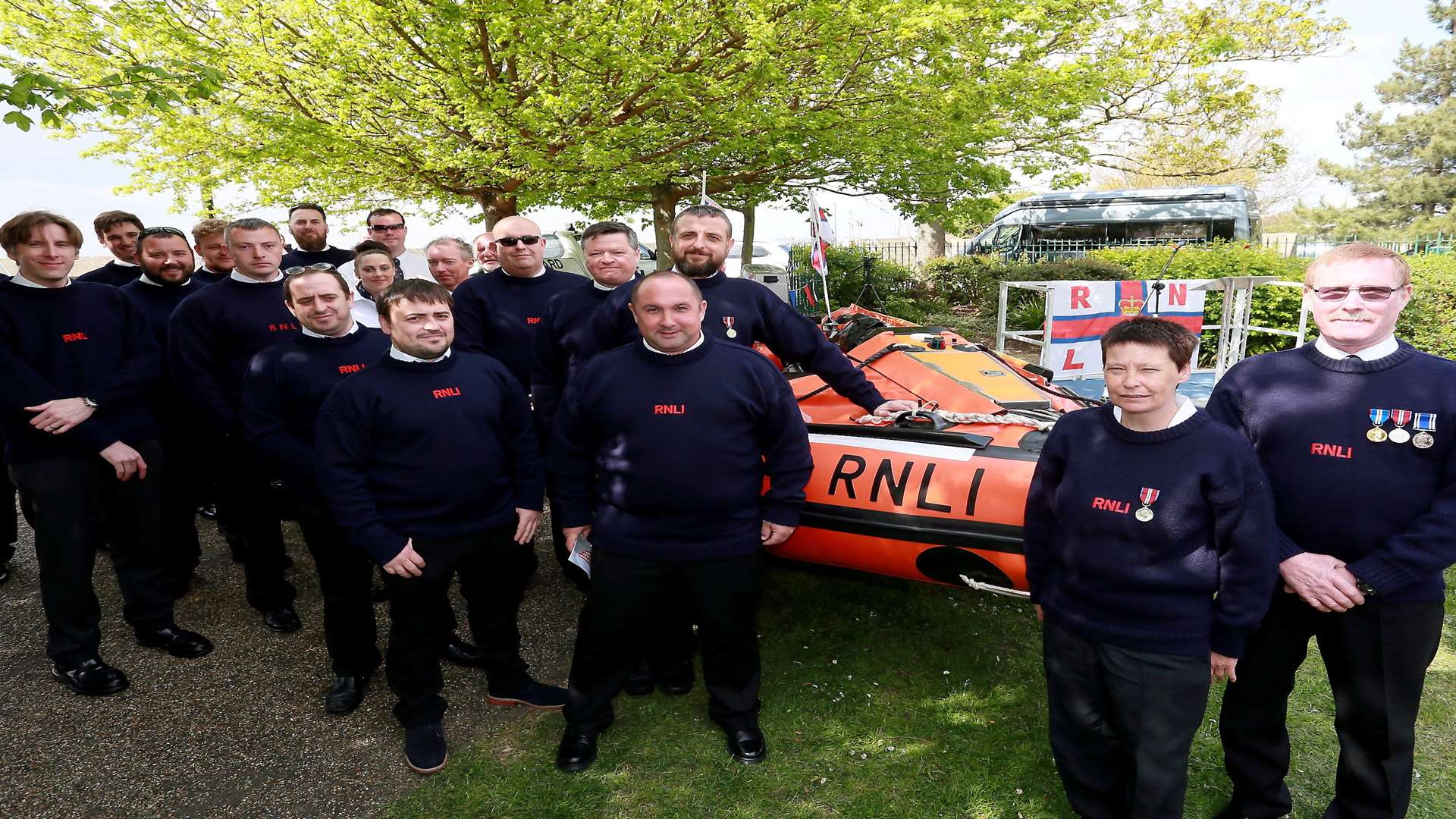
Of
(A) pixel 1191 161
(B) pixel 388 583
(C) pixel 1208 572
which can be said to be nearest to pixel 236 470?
(B) pixel 388 583

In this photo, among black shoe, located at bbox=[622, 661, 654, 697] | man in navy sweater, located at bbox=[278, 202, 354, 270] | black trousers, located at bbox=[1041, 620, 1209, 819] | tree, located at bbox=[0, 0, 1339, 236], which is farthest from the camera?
tree, located at bbox=[0, 0, 1339, 236]

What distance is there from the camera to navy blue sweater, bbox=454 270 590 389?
3543 mm

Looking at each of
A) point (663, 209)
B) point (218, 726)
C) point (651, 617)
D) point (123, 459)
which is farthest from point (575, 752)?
point (663, 209)

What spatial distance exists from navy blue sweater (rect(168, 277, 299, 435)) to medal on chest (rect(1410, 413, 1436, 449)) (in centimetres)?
372

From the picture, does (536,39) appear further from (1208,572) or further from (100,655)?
(1208,572)

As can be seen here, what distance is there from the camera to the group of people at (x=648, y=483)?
6.26 feet

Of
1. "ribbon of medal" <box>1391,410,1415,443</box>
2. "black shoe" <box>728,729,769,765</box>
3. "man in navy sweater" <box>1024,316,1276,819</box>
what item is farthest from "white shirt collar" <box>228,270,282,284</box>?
"ribbon of medal" <box>1391,410,1415,443</box>

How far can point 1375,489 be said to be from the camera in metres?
1.91

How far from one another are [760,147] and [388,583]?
8.10 meters

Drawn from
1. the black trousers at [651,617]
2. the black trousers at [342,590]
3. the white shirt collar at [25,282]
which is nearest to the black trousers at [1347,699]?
the black trousers at [651,617]

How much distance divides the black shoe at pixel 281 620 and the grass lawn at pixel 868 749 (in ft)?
4.52

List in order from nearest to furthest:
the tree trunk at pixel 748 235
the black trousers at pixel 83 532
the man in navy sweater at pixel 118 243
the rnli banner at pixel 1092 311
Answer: the black trousers at pixel 83 532
the man in navy sweater at pixel 118 243
the rnli banner at pixel 1092 311
the tree trunk at pixel 748 235

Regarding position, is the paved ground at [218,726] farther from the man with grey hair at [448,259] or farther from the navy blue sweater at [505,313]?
the man with grey hair at [448,259]

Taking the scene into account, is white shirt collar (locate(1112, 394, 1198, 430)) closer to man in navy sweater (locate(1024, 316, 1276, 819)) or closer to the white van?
man in navy sweater (locate(1024, 316, 1276, 819))
